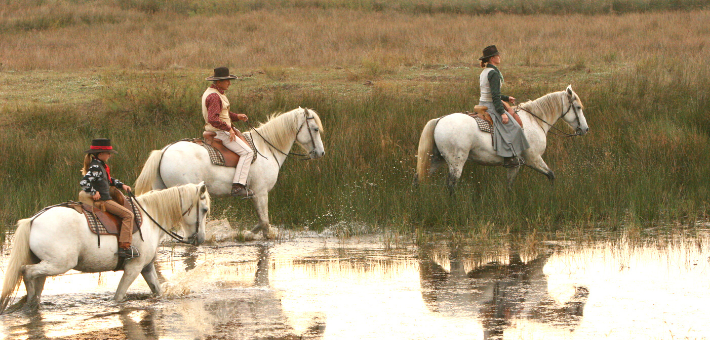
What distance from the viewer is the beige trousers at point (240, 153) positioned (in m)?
10.8

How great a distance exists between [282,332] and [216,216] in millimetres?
5673

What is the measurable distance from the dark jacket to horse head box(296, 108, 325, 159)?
4.27 m

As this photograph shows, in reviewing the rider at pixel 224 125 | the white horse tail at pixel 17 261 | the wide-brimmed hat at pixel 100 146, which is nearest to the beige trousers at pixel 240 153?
the rider at pixel 224 125

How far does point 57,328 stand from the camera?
274 inches

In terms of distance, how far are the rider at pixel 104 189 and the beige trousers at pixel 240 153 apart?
10.1 feet

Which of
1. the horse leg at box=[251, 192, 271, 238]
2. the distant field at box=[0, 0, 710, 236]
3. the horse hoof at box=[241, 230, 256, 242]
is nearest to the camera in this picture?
the horse leg at box=[251, 192, 271, 238]

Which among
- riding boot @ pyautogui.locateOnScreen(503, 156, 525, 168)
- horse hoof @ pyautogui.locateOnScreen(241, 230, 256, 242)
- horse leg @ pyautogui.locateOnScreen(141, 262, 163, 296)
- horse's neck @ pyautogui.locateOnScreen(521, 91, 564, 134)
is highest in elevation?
horse's neck @ pyautogui.locateOnScreen(521, 91, 564, 134)

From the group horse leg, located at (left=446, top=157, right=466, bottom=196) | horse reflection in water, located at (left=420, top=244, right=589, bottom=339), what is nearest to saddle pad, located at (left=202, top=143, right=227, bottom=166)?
horse reflection in water, located at (left=420, top=244, right=589, bottom=339)

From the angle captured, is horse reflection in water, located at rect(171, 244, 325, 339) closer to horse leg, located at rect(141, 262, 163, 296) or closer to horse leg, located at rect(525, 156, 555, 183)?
horse leg, located at rect(141, 262, 163, 296)

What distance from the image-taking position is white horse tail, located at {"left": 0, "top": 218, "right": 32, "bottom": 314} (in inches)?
285

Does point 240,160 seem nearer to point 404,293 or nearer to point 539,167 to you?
point 404,293

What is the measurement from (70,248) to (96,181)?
64 cm

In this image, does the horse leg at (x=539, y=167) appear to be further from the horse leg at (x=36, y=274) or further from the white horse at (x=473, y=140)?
the horse leg at (x=36, y=274)

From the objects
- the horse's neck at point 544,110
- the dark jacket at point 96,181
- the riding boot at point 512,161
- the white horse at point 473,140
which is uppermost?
the horse's neck at point 544,110
